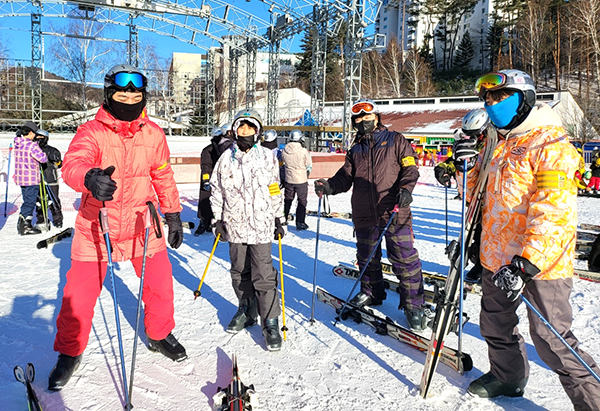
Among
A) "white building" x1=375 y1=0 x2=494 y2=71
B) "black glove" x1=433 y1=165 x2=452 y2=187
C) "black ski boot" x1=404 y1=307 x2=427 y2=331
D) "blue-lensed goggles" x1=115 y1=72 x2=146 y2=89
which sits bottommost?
"black ski boot" x1=404 y1=307 x2=427 y2=331

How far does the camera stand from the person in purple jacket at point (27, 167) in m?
6.24

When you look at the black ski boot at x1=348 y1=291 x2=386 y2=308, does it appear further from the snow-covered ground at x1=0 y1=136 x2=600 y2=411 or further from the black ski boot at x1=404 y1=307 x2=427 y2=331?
the black ski boot at x1=404 y1=307 x2=427 y2=331

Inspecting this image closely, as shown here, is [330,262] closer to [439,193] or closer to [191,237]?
[191,237]

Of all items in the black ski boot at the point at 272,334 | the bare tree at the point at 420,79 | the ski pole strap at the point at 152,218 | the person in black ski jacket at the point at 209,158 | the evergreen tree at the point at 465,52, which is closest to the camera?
the ski pole strap at the point at 152,218

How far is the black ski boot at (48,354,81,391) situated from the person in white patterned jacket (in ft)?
4.03

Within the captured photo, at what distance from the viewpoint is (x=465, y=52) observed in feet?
155

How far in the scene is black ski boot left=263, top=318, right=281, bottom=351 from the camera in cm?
302

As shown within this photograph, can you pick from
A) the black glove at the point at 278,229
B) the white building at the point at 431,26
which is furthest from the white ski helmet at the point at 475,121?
the white building at the point at 431,26

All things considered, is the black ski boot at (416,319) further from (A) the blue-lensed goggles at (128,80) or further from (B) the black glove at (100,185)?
(A) the blue-lensed goggles at (128,80)

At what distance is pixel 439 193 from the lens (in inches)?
511

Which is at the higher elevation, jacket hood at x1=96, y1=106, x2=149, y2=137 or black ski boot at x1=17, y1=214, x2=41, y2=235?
jacket hood at x1=96, y1=106, x2=149, y2=137

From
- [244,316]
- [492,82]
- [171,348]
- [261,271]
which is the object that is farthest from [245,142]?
[492,82]

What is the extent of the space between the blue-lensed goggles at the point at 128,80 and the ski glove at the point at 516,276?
89.4 inches

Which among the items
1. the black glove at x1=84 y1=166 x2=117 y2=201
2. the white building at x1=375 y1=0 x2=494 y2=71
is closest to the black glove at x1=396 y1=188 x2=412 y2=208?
the black glove at x1=84 y1=166 x2=117 y2=201
